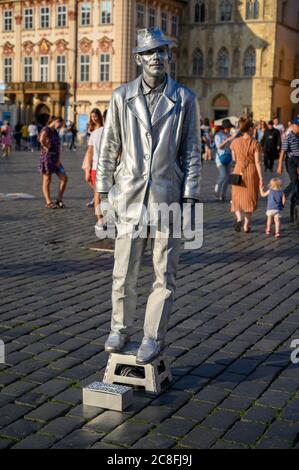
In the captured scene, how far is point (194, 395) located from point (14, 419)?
3.46ft

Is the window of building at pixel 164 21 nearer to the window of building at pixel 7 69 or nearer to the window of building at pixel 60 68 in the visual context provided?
the window of building at pixel 60 68

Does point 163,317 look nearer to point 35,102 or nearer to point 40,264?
point 40,264

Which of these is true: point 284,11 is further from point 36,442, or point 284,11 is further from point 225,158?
point 36,442

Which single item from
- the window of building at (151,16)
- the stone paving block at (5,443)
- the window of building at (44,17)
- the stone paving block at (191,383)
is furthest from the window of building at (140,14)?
the stone paving block at (5,443)

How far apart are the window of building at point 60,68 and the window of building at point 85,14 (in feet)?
9.72

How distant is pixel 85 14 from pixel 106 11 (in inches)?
87.4

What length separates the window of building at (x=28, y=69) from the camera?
55.9 meters

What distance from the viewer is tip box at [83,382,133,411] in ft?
13.1

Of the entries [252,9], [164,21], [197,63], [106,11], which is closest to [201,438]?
[106,11]

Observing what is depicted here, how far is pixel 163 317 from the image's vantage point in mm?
4246

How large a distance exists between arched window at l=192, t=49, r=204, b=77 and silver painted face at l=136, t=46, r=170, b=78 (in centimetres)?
5251

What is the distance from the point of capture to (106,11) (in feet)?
170

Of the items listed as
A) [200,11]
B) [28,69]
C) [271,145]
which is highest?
Result: [200,11]

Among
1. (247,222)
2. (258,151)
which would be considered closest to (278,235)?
(247,222)
